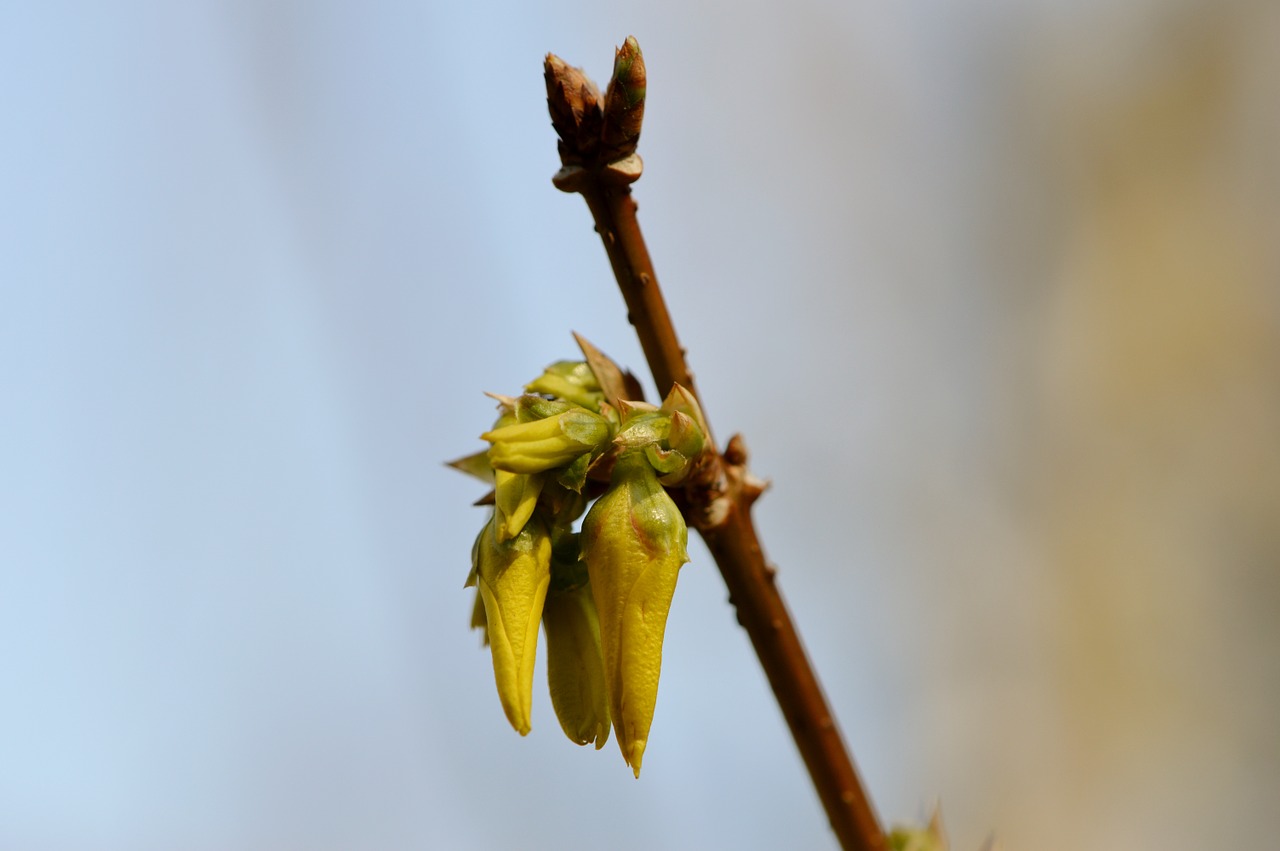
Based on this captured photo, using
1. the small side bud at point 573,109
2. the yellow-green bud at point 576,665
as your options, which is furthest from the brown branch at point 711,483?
the yellow-green bud at point 576,665

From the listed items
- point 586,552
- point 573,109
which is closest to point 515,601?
point 586,552

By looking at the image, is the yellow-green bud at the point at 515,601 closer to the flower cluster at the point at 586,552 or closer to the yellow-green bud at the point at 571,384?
the flower cluster at the point at 586,552

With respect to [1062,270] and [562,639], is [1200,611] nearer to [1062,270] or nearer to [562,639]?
[1062,270]

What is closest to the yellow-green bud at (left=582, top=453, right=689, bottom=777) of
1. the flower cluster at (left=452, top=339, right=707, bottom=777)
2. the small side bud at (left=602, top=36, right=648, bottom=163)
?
the flower cluster at (left=452, top=339, right=707, bottom=777)

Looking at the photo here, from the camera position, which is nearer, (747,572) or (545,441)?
(545,441)

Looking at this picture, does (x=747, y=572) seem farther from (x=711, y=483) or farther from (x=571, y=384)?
(x=571, y=384)

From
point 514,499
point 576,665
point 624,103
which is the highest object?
point 624,103

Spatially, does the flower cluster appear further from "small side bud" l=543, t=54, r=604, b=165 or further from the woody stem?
"small side bud" l=543, t=54, r=604, b=165
